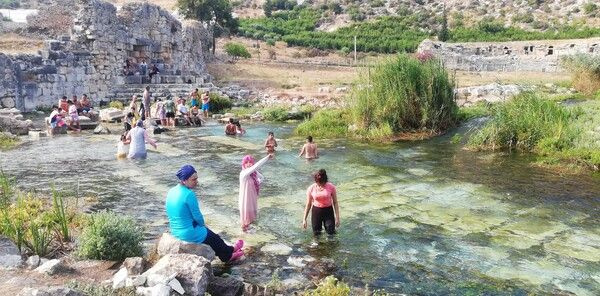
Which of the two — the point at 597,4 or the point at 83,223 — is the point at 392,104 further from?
the point at 597,4

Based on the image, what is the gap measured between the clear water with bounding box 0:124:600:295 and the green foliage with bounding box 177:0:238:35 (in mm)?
29387

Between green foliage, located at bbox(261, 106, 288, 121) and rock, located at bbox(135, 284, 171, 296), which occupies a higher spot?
green foliage, located at bbox(261, 106, 288, 121)

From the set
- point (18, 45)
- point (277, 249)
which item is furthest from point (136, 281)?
point (18, 45)

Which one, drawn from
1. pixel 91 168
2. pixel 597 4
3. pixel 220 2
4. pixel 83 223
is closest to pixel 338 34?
pixel 220 2

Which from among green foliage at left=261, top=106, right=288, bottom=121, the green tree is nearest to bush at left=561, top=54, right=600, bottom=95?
green foliage at left=261, top=106, right=288, bottom=121

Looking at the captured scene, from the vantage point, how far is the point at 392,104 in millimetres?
17422

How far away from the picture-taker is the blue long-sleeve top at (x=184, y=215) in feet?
22.7

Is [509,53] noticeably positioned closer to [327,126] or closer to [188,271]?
[327,126]

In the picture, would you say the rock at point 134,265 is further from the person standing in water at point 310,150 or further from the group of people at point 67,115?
the group of people at point 67,115

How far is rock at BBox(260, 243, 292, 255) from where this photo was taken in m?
7.74

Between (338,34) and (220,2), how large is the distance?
80.5 ft

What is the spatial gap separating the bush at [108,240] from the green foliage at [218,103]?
18.6m

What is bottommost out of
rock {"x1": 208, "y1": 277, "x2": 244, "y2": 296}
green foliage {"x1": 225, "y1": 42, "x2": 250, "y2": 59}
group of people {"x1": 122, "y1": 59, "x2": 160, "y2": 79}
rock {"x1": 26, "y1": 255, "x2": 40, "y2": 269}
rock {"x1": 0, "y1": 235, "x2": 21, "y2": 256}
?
rock {"x1": 208, "y1": 277, "x2": 244, "y2": 296}

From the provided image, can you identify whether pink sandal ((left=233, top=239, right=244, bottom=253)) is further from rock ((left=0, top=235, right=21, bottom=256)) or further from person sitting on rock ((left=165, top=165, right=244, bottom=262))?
rock ((left=0, top=235, right=21, bottom=256))
